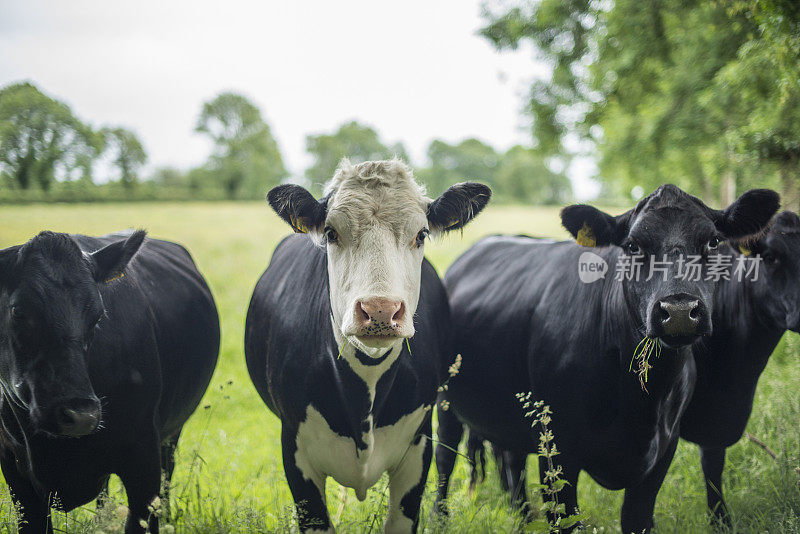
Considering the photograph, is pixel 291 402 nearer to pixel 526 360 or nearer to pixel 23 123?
pixel 526 360

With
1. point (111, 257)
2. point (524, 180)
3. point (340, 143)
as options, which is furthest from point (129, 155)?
point (524, 180)

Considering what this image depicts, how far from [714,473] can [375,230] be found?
338cm

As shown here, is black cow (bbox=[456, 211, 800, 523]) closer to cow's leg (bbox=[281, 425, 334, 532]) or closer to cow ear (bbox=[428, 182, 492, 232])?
cow ear (bbox=[428, 182, 492, 232])

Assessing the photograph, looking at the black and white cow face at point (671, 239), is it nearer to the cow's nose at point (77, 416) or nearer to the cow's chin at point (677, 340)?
the cow's chin at point (677, 340)

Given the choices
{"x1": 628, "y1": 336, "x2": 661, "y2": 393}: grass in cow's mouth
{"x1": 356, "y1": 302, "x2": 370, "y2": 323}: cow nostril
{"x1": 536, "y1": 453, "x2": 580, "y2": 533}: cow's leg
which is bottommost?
{"x1": 536, "y1": 453, "x2": 580, "y2": 533}: cow's leg

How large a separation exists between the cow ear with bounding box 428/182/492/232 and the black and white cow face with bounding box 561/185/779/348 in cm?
49

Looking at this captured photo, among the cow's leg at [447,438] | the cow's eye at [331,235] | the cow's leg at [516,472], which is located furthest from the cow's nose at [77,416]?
the cow's leg at [516,472]

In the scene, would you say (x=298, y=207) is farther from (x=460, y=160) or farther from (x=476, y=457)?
(x=460, y=160)

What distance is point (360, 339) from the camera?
8.43 ft

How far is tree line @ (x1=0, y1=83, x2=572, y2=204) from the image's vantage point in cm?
441

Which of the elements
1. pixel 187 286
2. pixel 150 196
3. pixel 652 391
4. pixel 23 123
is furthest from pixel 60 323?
pixel 150 196

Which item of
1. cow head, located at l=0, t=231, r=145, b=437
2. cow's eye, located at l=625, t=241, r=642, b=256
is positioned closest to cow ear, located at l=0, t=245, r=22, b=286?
cow head, located at l=0, t=231, r=145, b=437

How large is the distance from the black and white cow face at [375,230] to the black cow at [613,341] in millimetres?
773

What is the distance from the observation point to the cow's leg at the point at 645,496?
134 inches
